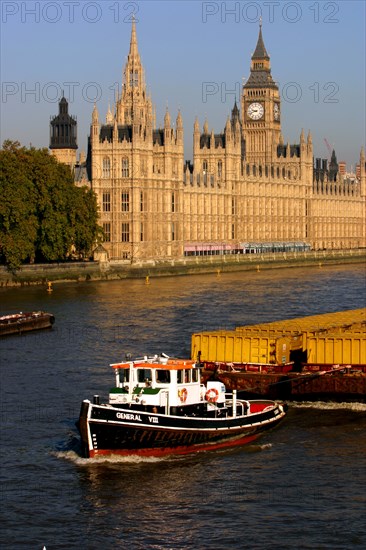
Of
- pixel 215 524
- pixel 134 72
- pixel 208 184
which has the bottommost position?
pixel 215 524

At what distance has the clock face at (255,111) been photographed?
183 meters

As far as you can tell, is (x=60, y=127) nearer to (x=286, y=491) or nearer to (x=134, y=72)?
(x=134, y=72)

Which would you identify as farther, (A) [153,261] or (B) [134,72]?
(B) [134,72]

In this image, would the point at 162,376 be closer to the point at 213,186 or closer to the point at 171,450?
the point at 171,450

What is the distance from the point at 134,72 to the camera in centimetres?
13950

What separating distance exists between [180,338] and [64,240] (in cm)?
4732

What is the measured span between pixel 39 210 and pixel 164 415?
69900 millimetres

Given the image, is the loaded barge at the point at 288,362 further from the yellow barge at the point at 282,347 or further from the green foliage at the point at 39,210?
the green foliage at the point at 39,210

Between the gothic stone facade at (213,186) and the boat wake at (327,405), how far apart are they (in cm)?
7902

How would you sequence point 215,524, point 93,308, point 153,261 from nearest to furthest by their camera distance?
point 215,524
point 93,308
point 153,261

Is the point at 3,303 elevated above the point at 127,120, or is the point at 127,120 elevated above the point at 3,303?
the point at 127,120

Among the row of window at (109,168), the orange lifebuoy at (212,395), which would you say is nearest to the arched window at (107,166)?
the row of window at (109,168)

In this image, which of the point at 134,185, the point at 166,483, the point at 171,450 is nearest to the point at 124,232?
the point at 134,185

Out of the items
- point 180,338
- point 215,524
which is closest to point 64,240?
point 180,338
